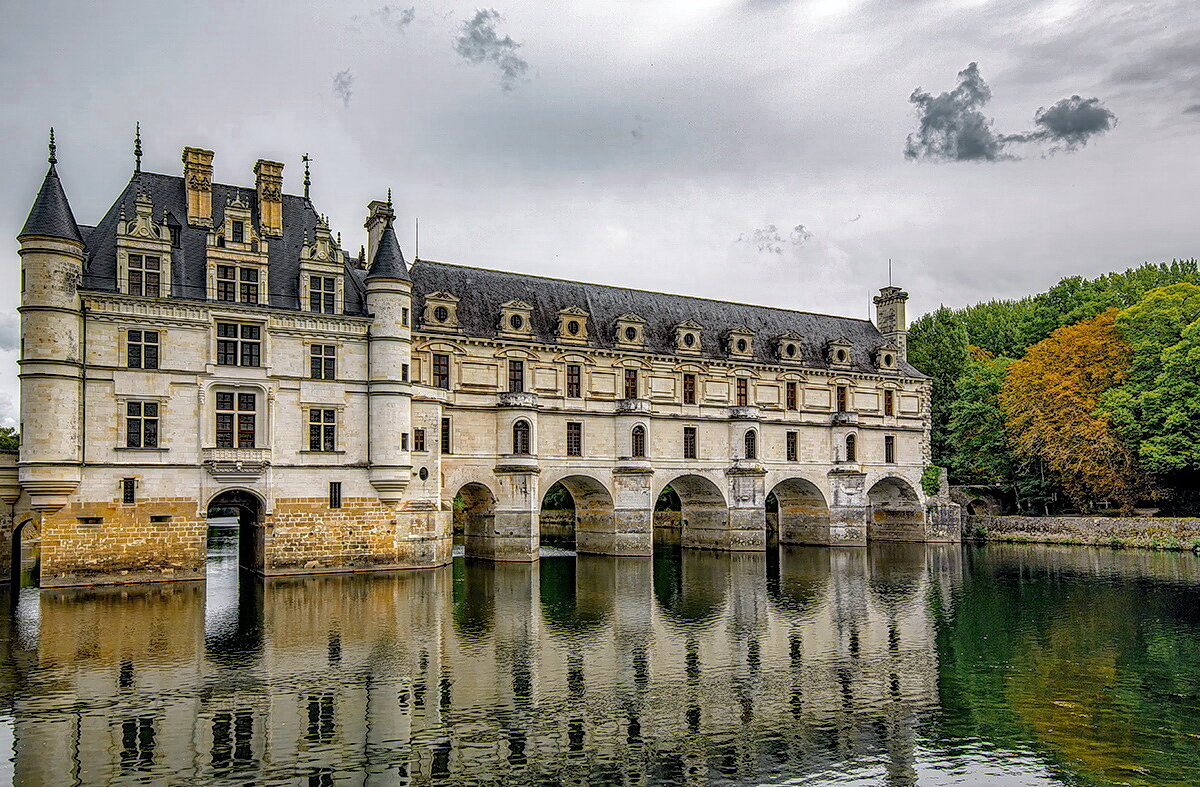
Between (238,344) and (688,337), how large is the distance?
74.7 feet

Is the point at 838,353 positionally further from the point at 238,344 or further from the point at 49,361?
the point at 49,361

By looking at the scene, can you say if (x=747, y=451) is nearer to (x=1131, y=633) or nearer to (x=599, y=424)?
(x=599, y=424)

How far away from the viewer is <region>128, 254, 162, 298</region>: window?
3269 cm

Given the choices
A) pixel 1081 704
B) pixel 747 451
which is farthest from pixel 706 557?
pixel 1081 704

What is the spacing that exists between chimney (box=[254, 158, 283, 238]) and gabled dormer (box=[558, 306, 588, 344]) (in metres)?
13.4

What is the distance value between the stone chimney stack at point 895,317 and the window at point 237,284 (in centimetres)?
3887

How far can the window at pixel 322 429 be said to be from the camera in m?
35.3

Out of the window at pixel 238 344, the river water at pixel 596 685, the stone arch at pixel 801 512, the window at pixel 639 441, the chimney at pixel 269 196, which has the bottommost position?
the river water at pixel 596 685

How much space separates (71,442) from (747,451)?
31.0 meters

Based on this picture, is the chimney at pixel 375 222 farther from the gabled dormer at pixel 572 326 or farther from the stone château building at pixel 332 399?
the gabled dormer at pixel 572 326

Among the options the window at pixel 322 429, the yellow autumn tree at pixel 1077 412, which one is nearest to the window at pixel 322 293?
the window at pixel 322 429

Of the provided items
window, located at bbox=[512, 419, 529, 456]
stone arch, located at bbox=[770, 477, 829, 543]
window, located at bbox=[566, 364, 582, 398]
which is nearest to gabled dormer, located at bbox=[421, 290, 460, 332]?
window, located at bbox=[512, 419, 529, 456]

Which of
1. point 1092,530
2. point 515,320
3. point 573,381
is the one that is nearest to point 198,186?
→ point 515,320

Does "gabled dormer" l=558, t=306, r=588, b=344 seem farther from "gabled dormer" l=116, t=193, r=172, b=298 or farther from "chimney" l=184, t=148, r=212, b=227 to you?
"gabled dormer" l=116, t=193, r=172, b=298
